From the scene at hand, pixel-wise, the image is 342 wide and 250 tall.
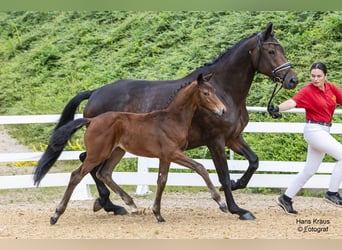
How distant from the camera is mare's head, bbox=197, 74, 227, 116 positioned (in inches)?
308

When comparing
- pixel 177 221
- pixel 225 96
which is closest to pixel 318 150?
pixel 225 96

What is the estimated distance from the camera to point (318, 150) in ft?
27.5

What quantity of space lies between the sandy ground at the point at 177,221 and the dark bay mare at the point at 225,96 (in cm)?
35

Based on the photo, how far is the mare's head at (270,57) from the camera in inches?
328

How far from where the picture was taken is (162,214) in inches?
353

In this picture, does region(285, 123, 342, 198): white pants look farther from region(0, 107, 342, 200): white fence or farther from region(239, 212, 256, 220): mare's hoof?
region(0, 107, 342, 200): white fence

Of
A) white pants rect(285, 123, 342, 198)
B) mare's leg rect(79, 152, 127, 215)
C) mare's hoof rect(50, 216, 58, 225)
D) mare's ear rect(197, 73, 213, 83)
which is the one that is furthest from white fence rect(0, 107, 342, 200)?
mare's hoof rect(50, 216, 58, 225)

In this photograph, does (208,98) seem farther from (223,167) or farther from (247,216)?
(247,216)

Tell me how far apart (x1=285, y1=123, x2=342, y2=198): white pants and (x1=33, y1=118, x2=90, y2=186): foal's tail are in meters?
2.49

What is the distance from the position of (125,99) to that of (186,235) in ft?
7.03

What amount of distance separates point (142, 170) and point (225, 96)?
2608mm

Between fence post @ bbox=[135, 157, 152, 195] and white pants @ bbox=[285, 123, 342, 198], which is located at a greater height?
white pants @ bbox=[285, 123, 342, 198]

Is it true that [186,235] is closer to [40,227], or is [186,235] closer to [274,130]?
[40,227]

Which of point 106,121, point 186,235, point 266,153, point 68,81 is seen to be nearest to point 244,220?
point 186,235
